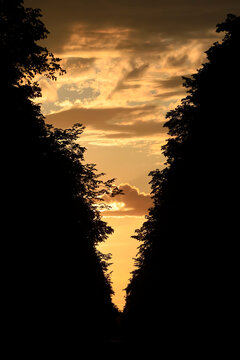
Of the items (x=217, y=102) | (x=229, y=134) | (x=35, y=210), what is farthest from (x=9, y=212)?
(x=217, y=102)

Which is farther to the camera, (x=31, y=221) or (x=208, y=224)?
(x=208, y=224)

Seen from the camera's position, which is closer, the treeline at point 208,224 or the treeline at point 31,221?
the treeline at point 31,221

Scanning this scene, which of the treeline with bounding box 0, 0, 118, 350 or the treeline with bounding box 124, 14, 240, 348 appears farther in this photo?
the treeline with bounding box 124, 14, 240, 348

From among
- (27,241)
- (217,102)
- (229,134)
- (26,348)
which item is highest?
(217,102)

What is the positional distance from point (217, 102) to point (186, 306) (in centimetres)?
997

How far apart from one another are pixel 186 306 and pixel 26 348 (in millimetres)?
10594

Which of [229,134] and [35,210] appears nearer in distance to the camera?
[35,210]

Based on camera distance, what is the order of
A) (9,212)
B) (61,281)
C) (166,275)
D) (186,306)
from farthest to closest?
(166,275)
(186,306)
(61,281)
(9,212)

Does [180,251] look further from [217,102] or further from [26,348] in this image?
[26,348]

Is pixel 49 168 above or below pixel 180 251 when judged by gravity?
above

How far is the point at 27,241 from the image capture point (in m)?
15.4

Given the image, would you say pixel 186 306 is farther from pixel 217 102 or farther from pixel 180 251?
pixel 217 102

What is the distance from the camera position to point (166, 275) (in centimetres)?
2977

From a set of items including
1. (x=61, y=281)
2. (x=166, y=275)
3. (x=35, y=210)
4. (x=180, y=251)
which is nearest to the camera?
(x=35, y=210)
